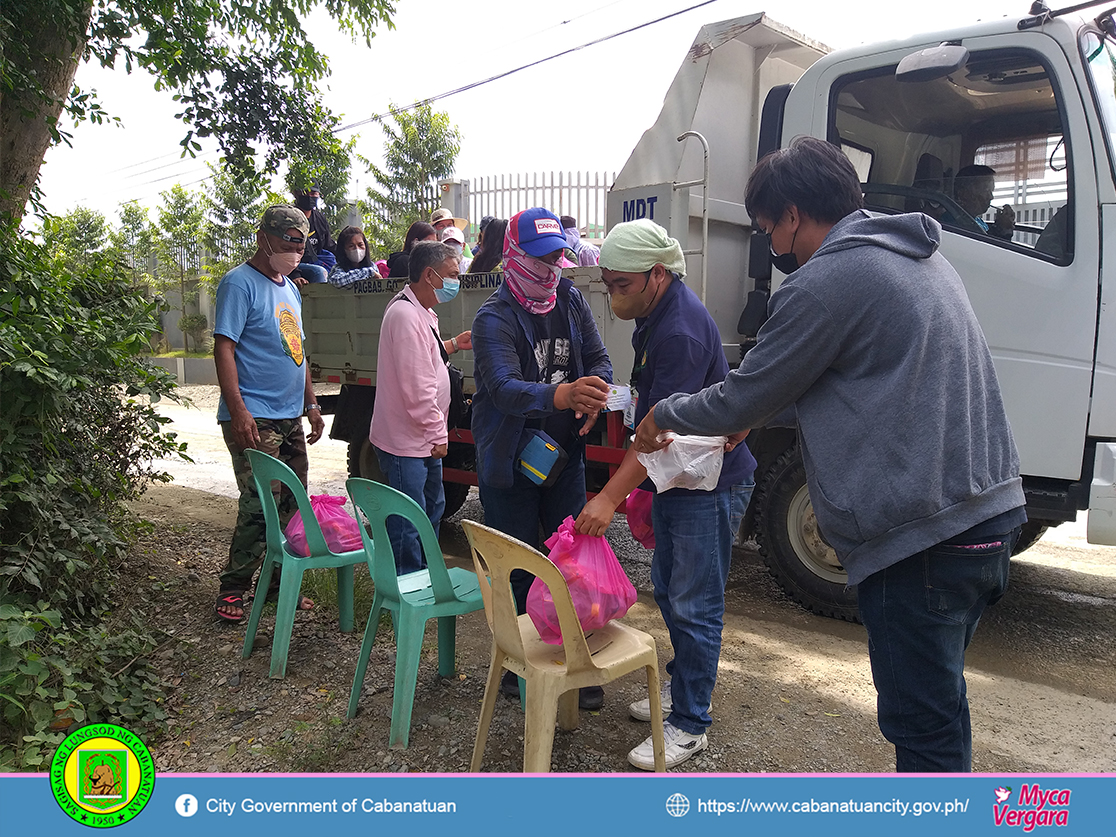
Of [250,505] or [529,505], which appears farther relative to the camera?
[250,505]

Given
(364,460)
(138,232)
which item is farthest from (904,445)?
(138,232)

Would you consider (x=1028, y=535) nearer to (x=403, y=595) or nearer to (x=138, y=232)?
(x=403, y=595)

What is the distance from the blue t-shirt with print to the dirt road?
1.05 m

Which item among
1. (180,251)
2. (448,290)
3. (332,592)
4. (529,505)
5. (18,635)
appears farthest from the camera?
(180,251)

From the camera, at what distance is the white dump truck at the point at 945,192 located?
3264 millimetres

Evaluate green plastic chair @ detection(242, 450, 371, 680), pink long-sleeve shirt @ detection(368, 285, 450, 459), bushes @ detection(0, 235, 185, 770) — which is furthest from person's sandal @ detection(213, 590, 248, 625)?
pink long-sleeve shirt @ detection(368, 285, 450, 459)

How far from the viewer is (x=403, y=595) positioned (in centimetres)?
274

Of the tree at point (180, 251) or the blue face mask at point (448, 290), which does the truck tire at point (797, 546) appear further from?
the tree at point (180, 251)

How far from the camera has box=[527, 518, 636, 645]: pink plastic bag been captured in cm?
227

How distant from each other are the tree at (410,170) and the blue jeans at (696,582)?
13.0 metres

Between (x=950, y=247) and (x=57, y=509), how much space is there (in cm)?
391
